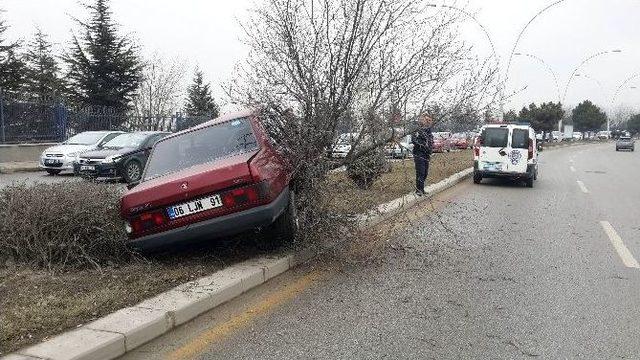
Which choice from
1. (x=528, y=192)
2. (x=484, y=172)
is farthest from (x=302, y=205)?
(x=484, y=172)

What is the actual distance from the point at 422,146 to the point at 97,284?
22.6 feet

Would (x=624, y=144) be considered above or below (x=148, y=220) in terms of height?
Result: below

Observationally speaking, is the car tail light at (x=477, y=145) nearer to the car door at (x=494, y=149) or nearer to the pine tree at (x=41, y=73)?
the car door at (x=494, y=149)

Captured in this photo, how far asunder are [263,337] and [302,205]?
2436 mm

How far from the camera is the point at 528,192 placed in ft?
47.9

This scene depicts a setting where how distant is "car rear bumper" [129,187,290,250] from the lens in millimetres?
5332

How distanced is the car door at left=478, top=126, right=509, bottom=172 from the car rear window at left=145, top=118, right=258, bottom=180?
36.8 feet

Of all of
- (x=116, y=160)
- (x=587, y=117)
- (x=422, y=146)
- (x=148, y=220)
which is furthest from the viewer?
(x=587, y=117)

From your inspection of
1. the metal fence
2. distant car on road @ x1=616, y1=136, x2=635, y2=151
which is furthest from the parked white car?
distant car on road @ x1=616, y1=136, x2=635, y2=151

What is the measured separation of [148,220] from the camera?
216 inches

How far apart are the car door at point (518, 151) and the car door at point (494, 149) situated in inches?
4.4

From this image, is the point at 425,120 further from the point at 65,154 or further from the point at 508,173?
the point at 65,154

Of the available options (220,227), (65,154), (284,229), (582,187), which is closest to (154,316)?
(220,227)

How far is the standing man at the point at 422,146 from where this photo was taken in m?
7.09
